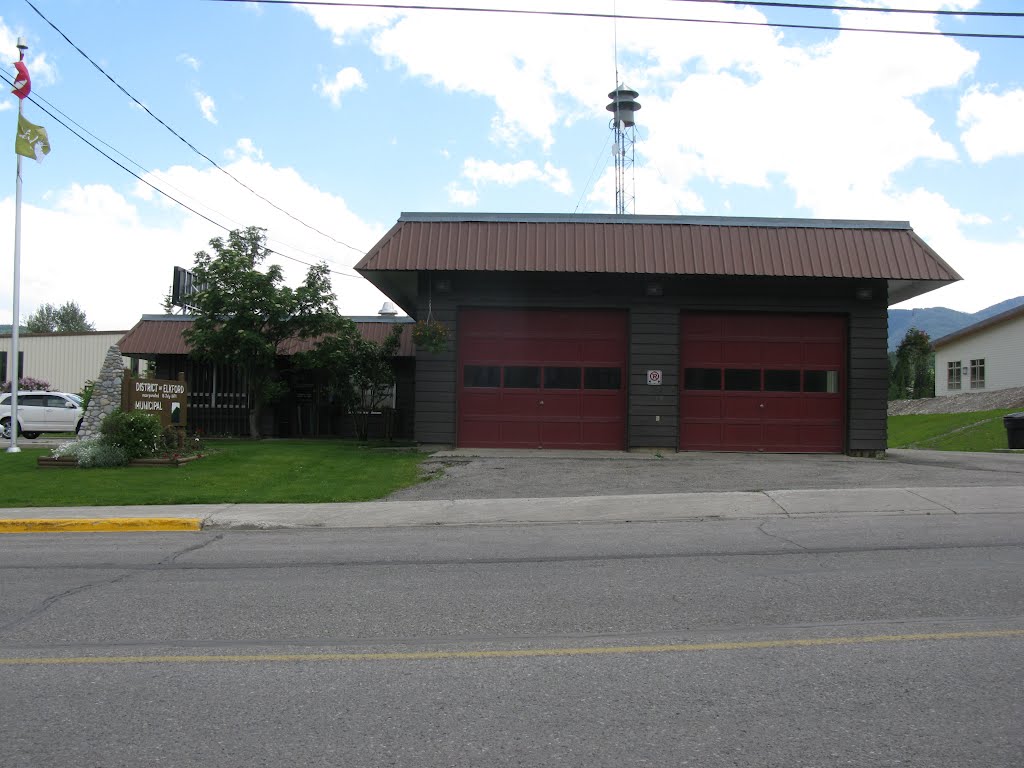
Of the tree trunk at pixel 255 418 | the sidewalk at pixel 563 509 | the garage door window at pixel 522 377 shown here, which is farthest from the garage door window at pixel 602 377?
the tree trunk at pixel 255 418

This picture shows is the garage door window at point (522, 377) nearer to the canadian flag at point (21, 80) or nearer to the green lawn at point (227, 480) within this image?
the green lawn at point (227, 480)

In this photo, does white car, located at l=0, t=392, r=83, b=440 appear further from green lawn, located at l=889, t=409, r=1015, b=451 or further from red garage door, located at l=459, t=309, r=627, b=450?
green lawn, located at l=889, t=409, r=1015, b=451

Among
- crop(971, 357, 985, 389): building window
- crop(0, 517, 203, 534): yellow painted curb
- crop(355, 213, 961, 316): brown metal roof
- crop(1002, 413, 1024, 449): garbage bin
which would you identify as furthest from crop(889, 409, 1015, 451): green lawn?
crop(0, 517, 203, 534): yellow painted curb

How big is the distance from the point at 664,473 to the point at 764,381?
5.58 meters

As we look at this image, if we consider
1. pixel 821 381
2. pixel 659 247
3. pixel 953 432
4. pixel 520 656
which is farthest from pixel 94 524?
pixel 953 432

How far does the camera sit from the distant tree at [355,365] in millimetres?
22953

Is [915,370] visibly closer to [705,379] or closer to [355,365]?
[705,379]

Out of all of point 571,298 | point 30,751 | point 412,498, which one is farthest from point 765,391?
point 30,751

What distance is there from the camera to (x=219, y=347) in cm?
2239

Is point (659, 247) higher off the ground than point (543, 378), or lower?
higher

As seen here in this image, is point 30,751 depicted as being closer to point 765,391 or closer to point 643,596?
point 643,596

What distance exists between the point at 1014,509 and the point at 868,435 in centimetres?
831

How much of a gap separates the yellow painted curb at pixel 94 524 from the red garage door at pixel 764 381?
11936mm

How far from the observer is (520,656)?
5.30m
